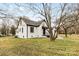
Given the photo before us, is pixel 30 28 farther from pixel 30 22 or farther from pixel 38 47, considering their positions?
pixel 38 47

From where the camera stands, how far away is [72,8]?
274cm

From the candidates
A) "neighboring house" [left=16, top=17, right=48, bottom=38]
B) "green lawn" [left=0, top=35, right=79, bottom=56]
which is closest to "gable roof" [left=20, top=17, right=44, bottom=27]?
"neighboring house" [left=16, top=17, right=48, bottom=38]

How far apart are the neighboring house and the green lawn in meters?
0.06

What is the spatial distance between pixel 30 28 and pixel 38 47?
24cm

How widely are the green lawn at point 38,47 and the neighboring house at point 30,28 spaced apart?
2.3 inches

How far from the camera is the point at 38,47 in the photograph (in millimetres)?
2746

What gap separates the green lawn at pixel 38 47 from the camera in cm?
272

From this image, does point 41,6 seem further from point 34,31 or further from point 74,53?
point 74,53

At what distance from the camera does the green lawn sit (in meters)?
2.72

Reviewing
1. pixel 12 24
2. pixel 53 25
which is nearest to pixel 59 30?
pixel 53 25

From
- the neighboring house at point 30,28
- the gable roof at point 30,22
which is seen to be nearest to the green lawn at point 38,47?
the neighboring house at point 30,28

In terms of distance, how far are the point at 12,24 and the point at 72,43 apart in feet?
2.36

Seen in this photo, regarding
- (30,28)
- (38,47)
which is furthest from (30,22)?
(38,47)

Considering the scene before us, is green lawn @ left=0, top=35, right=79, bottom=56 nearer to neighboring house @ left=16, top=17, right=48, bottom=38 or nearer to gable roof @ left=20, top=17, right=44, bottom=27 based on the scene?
neighboring house @ left=16, top=17, right=48, bottom=38
